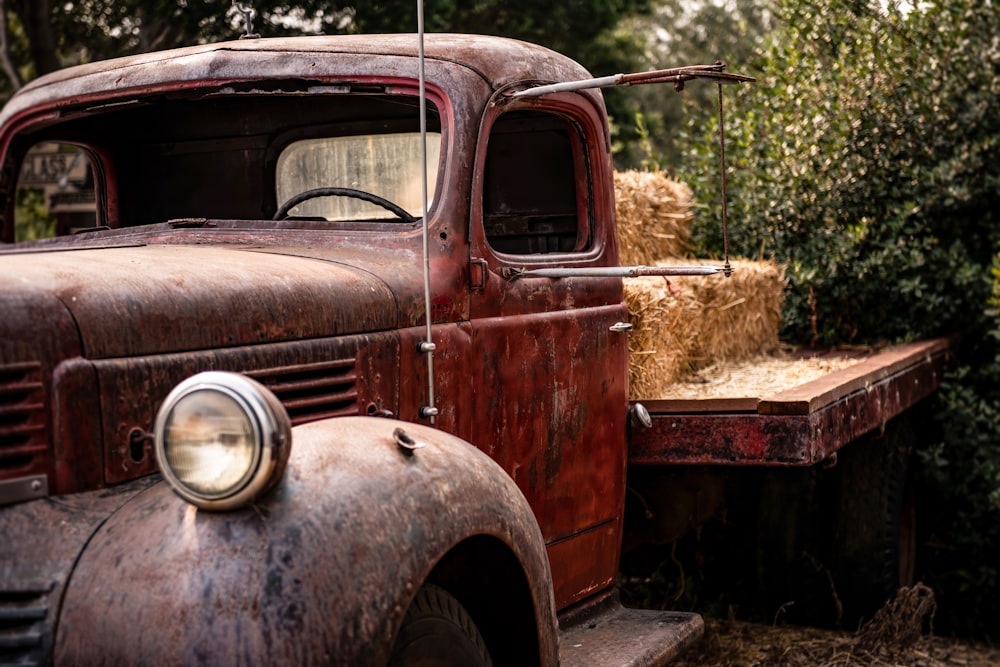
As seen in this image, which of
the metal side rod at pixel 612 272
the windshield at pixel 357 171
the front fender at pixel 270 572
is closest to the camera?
the front fender at pixel 270 572

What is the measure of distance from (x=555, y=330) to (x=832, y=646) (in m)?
2.29

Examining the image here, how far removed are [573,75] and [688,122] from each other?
4410 mm

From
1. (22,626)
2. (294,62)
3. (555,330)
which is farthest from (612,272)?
(22,626)

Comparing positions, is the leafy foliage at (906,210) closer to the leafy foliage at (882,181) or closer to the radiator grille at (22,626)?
the leafy foliage at (882,181)

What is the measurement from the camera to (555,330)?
12.2 ft

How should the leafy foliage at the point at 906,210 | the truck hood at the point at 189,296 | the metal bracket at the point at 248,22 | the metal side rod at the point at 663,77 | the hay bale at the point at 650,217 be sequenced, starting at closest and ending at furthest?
the truck hood at the point at 189,296 → the metal side rod at the point at 663,77 → the metal bracket at the point at 248,22 → the hay bale at the point at 650,217 → the leafy foliage at the point at 906,210

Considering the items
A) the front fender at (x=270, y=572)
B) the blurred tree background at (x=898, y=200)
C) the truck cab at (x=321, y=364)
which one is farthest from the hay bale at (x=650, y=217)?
the front fender at (x=270, y=572)

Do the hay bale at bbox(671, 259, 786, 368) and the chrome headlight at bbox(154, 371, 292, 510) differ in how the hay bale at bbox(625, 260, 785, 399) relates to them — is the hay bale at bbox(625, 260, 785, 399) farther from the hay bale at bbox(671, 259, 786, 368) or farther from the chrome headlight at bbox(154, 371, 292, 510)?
the chrome headlight at bbox(154, 371, 292, 510)

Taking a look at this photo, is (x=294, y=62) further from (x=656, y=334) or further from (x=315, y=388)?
(x=656, y=334)

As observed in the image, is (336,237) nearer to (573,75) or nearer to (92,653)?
(573,75)

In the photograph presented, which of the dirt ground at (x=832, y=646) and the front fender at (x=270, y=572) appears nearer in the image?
the front fender at (x=270, y=572)

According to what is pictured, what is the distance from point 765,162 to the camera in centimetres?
742

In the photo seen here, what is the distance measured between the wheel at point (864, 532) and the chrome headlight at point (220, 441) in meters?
3.74

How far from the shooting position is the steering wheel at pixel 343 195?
Result: 3510mm
